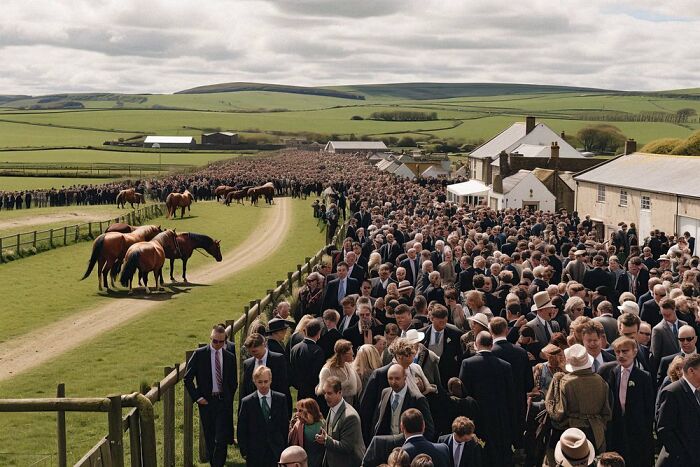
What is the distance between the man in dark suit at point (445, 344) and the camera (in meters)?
9.89

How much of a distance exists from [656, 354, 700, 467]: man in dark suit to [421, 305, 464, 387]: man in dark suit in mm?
2688

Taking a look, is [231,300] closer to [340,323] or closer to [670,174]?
[340,323]

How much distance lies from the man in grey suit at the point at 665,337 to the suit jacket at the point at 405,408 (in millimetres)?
3834

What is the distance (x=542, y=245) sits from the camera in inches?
727

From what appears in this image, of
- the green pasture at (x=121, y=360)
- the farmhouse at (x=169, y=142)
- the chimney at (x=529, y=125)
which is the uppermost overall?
the chimney at (x=529, y=125)

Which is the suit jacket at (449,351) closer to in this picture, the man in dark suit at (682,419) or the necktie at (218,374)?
the necktie at (218,374)

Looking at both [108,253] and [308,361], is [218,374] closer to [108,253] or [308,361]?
[308,361]

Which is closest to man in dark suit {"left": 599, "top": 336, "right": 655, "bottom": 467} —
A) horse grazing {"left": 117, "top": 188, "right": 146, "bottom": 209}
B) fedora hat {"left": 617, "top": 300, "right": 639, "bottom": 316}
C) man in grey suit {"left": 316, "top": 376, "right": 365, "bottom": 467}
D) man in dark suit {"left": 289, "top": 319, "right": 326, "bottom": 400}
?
fedora hat {"left": 617, "top": 300, "right": 639, "bottom": 316}

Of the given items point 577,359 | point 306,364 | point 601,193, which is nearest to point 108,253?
point 306,364

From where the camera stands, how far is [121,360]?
16469mm

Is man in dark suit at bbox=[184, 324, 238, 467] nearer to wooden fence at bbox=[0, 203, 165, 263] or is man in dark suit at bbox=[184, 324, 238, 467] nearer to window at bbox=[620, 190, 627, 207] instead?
wooden fence at bbox=[0, 203, 165, 263]

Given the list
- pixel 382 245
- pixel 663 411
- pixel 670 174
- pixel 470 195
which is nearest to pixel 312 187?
pixel 470 195

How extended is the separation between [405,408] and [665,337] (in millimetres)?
4261

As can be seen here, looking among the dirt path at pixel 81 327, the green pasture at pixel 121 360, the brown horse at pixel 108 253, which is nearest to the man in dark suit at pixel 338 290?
the green pasture at pixel 121 360
